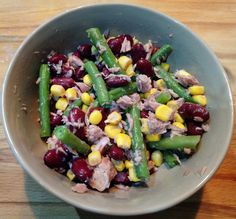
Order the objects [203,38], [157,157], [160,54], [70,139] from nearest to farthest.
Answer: [70,139] → [157,157] → [160,54] → [203,38]

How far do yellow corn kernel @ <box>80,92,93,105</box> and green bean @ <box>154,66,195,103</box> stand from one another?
23 cm

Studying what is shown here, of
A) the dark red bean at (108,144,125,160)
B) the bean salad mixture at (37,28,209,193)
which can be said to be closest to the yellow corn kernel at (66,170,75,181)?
the bean salad mixture at (37,28,209,193)

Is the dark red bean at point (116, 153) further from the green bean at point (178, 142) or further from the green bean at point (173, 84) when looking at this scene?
the green bean at point (173, 84)

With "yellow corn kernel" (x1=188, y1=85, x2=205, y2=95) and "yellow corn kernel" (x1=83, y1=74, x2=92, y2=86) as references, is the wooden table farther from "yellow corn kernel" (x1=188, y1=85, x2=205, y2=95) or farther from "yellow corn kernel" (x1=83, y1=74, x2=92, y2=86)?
"yellow corn kernel" (x1=83, y1=74, x2=92, y2=86)

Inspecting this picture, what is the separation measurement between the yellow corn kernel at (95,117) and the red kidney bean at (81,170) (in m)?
0.11

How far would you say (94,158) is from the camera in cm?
110

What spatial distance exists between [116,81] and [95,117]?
0.12 m

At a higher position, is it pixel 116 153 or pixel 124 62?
pixel 124 62

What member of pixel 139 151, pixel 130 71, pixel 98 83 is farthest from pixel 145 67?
pixel 139 151

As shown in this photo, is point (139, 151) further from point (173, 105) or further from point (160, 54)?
point (160, 54)

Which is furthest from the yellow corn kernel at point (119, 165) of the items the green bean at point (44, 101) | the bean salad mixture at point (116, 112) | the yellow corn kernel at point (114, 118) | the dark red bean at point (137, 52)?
the dark red bean at point (137, 52)

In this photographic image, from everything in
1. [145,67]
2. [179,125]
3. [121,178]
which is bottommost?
[121,178]

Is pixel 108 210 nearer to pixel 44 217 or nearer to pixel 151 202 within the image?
pixel 151 202

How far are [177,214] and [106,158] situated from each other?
30 cm
